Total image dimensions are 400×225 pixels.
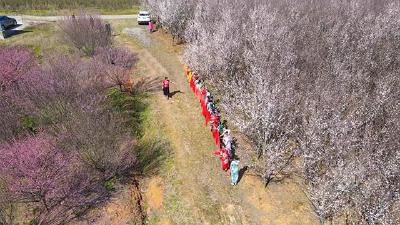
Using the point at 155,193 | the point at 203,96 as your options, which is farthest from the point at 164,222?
the point at 203,96

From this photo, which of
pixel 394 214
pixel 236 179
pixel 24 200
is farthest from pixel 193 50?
pixel 394 214

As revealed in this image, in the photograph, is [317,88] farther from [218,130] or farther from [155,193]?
[155,193]

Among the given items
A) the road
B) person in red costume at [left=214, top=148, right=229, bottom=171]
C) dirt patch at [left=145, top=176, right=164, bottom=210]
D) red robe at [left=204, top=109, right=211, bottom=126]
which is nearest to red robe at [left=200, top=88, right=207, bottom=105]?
red robe at [left=204, top=109, right=211, bottom=126]

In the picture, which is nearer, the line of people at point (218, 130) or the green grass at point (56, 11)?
the line of people at point (218, 130)

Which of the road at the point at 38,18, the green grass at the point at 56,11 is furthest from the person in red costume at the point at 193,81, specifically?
the green grass at the point at 56,11

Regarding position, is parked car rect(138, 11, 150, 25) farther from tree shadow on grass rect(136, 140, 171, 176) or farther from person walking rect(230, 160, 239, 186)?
person walking rect(230, 160, 239, 186)

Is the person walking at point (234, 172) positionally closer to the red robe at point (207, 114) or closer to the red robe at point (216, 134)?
the red robe at point (216, 134)
